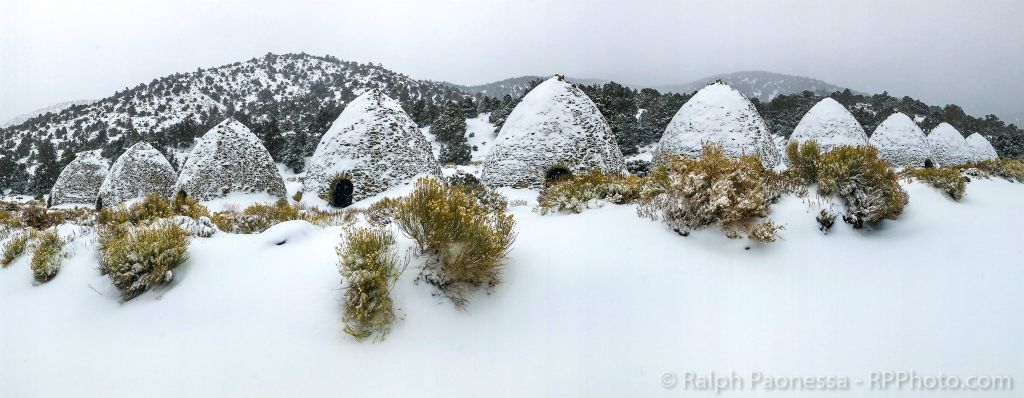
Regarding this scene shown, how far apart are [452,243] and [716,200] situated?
4032mm

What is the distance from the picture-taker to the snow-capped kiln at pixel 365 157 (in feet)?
41.8

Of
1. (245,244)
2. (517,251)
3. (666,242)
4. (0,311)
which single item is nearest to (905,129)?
(666,242)

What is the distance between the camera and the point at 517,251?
5.87 meters

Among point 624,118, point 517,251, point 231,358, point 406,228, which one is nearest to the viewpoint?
point 231,358

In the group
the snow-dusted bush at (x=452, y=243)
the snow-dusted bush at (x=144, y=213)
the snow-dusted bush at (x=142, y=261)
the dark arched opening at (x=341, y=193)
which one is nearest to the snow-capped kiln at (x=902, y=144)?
the snow-dusted bush at (x=452, y=243)

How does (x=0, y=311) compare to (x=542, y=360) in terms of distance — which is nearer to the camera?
(x=542, y=360)

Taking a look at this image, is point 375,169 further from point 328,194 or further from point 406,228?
point 406,228

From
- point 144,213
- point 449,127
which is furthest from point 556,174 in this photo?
point 449,127

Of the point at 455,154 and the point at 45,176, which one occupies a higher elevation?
the point at 45,176

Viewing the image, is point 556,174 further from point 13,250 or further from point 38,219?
point 38,219

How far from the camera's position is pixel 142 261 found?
17.5 ft

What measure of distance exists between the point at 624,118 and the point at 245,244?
116 feet

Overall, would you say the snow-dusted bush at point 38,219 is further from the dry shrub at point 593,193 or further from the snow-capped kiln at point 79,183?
the snow-capped kiln at point 79,183

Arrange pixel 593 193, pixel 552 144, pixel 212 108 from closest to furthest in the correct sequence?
pixel 593 193 → pixel 552 144 → pixel 212 108
